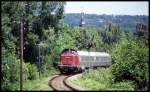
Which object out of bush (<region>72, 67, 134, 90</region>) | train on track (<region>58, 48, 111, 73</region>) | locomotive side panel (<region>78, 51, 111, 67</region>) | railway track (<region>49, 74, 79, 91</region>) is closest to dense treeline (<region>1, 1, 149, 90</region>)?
bush (<region>72, 67, 134, 90</region>)

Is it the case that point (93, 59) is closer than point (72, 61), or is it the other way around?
point (72, 61)

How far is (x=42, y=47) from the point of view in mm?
59531

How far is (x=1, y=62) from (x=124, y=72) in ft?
45.3

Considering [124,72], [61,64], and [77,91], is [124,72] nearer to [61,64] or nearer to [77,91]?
[77,91]

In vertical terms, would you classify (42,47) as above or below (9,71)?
above

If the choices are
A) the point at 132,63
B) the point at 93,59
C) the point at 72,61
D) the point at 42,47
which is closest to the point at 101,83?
the point at 132,63

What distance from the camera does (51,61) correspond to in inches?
2491

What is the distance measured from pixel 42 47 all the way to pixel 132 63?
23.2 meters

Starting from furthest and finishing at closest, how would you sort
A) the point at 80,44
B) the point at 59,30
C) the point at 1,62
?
the point at 80,44 → the point at 59,30 → the point at 1,62

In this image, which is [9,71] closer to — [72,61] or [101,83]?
[101,83]

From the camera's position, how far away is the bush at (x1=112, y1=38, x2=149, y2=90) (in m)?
37.3

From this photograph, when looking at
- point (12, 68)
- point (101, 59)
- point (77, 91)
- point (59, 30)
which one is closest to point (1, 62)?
point (12, 68)

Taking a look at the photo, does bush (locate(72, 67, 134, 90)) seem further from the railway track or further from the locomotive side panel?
the locomotive side panel

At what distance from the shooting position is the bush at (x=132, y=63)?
37312 mm
